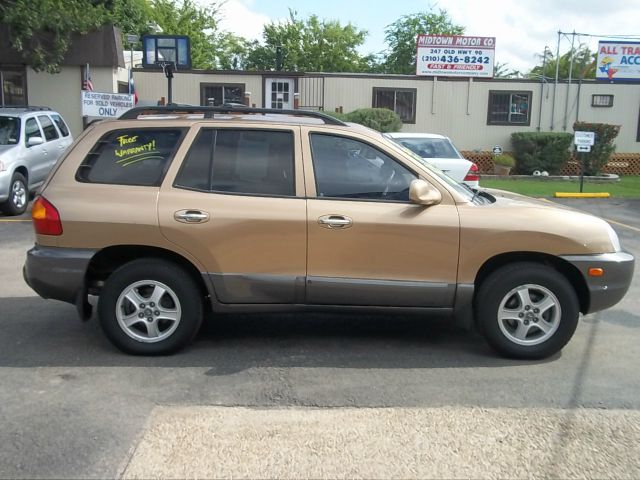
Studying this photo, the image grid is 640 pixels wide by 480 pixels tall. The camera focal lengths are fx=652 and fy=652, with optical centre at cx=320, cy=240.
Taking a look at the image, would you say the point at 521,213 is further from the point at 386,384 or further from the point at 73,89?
the point at 73,89

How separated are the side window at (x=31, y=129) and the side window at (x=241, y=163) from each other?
27.8ft

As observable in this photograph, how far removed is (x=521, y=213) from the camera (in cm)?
482

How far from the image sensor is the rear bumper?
4773 millimetres

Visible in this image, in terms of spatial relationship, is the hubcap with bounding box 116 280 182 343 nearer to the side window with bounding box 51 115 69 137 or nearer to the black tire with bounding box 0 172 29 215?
the black tire with bounding box 0 172 29 215

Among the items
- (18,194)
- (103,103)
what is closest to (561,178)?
(103,103)

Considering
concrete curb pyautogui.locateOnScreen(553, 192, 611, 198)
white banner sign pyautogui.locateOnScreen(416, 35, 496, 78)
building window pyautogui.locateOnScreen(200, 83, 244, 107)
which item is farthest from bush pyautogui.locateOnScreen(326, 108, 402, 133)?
concrete curb pyautogui.locateOnScreen(553, 192, 611, 198)

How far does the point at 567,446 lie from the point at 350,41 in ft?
156

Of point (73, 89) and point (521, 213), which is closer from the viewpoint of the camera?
point (521, 213)

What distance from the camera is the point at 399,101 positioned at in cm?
2342

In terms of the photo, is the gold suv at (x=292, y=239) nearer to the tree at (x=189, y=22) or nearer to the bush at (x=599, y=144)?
the bush at (x=599, y=144)

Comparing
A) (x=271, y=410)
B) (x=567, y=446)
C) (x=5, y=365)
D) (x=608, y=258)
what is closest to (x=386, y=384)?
(x=271, y=410)

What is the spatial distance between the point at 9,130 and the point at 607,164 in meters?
20.0

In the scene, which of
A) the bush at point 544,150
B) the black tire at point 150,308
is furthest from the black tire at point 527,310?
the bush at point 544,150

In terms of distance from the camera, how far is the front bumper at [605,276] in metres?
4.79
